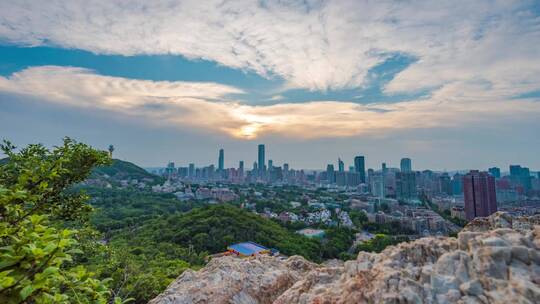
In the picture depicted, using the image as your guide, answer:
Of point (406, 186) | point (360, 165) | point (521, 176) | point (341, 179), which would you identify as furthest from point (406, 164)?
point (406, 186)

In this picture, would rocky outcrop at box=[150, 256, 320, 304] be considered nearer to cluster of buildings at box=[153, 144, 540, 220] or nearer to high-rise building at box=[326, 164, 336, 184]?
cluster of buildings at box=[153, 144, 540, 220]

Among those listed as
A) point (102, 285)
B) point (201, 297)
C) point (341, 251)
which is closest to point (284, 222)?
point (341, 251)

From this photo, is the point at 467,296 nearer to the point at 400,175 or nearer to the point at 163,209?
the point at 163,209

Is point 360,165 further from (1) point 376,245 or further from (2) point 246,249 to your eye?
(2) point 246,249

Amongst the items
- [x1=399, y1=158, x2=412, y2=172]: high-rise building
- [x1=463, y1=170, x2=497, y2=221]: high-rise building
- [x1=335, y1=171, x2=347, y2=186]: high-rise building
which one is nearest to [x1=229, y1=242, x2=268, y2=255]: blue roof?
[x1=463, y1=170, x2=497, y2=221]: high-rise building

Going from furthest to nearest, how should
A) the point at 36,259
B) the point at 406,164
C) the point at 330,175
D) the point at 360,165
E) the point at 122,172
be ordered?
the point at 330,175 < the point at 360,165 < the point at 406,164 < the point at 122,172 < the point at 36,259

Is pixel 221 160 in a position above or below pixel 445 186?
above

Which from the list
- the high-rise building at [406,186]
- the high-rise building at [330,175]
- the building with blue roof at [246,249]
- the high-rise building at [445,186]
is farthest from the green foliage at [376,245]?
the high-rise building at [330,175]
